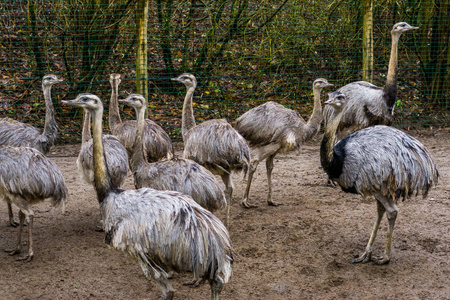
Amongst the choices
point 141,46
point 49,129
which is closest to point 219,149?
point 49,129

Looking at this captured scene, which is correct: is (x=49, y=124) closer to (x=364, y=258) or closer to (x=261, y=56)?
(x=364, y=258)

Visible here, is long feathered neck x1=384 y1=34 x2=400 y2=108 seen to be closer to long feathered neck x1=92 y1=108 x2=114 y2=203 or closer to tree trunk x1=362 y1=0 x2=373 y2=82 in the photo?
tree trunk x1=362 y1=0 x2=373 y2=82

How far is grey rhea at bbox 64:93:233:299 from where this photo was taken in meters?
3.63

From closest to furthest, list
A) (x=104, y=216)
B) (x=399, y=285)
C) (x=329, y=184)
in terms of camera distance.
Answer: (x=104, y=216)
(x=399, y=285)
(x=329, y=184)

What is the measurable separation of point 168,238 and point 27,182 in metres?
1.82

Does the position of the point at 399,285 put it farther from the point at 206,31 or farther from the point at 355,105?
the point at 206,31

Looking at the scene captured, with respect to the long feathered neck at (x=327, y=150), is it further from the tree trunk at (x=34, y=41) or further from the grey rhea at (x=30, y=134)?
the tree trunk at (x=34, y=41)

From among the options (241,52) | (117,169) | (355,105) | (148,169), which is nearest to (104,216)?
(148,169)

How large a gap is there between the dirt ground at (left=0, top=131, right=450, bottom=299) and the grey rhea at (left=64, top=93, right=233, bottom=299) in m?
0.72

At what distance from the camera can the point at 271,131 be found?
620 centimetres

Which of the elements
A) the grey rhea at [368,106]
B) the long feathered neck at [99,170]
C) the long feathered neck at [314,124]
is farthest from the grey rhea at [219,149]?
the grey rhea at [368,106]

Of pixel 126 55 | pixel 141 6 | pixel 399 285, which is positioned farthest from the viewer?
pixel 126 55

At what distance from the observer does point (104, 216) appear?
3936mm

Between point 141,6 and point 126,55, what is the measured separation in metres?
1.02
